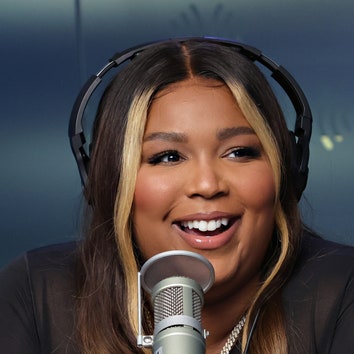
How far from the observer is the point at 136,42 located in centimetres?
234

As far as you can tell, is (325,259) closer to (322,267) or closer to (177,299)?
(322,267)

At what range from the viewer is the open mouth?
5.26 feet

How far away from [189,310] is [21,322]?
68cm

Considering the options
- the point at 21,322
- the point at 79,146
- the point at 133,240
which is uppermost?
the point at 79,146

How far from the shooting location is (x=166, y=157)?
1.64m

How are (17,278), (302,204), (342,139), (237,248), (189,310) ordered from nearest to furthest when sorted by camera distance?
1. (189,310)
2. (237,248)
3. (17,278)
4. (302,204)
5. (342,139)

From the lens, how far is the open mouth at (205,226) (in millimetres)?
1603

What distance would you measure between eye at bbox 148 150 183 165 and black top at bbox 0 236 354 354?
0.91 ft

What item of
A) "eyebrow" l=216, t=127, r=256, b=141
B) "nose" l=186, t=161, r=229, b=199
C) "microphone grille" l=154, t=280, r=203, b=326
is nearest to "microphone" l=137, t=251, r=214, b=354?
"microphone grille" l=154, t=280, r=203, b=326

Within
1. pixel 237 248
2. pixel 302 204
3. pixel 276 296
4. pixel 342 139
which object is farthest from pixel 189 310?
pixel 342 139

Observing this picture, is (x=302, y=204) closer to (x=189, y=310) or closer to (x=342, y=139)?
(x=342, y=139)

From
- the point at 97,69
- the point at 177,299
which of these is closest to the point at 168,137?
the point at 177,299

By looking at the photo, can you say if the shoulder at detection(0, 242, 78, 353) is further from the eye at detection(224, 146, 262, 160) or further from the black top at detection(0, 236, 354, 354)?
the eye at detection(224, 146, 262, 160)

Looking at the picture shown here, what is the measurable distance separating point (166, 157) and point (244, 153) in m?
0.12
